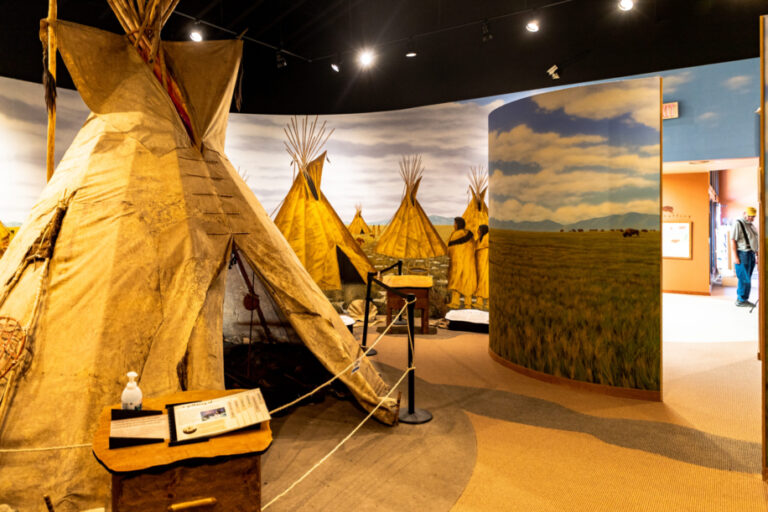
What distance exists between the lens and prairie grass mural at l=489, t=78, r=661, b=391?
3883 millimetres

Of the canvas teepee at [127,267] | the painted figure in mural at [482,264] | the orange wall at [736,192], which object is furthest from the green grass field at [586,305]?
the orange wall at [736,192]

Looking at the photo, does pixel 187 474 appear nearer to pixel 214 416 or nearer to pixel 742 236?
pixel 214 416

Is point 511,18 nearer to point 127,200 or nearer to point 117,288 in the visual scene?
point 127,200

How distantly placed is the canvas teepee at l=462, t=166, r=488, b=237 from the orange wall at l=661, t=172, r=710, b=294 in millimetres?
4469

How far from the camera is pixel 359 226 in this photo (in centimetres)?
735

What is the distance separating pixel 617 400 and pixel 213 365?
315 cm

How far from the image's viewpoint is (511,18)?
5996 millimetres

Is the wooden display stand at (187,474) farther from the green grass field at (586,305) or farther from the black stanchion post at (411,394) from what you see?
the green grass field at (586,305)

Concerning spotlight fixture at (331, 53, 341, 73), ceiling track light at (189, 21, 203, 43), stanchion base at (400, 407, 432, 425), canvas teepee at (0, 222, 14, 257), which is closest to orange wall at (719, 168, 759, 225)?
spotlight fixture at (331, 53, 341, 73)

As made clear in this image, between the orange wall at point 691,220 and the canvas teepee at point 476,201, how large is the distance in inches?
176

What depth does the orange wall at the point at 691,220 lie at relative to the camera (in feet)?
29.2

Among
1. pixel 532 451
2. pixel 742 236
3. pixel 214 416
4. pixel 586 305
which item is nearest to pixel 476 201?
pixel 586 305

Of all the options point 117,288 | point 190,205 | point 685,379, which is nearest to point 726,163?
point 685,379

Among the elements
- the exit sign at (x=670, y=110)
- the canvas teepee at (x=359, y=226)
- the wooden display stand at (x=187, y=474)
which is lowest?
the wooden display stand at (x=187, y=474)
